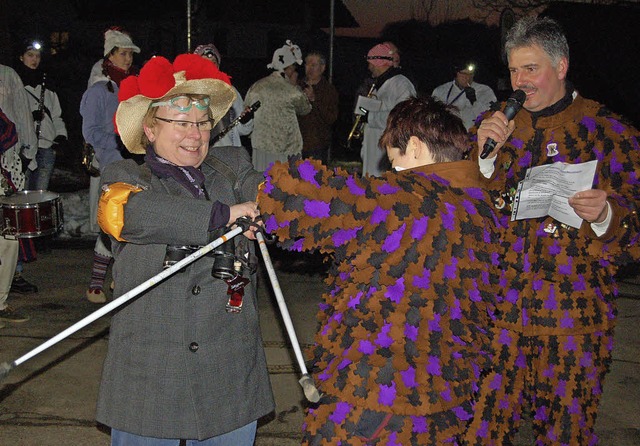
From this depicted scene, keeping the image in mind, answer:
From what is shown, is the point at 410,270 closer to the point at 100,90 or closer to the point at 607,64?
the point at 100,90

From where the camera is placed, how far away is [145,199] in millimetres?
2754

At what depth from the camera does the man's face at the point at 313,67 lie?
10.5 meters

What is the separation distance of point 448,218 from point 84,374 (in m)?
3.68

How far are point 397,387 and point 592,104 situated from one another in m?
1.78

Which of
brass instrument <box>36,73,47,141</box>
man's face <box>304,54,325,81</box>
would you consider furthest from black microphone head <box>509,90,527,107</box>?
man's face <box>304,54,325,81</box>

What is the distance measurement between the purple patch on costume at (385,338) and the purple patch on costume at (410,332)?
0.18 feet

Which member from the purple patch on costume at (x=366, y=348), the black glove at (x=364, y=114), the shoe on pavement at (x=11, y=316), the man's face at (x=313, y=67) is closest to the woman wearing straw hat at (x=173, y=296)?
the purple patch on costume at (x=366, y=348)

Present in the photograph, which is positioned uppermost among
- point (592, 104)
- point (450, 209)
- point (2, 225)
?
point (592, 104)

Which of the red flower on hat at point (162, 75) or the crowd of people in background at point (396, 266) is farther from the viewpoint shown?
the red flower on hat at point (162, 75)

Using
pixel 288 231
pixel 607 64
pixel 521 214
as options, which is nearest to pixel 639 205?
Result: pixel 521 214

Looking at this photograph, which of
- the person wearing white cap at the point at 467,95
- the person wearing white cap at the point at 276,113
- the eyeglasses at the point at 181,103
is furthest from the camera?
the person wearing white cap at the point at 467,95

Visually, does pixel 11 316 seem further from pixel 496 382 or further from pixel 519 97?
pixel 519 97

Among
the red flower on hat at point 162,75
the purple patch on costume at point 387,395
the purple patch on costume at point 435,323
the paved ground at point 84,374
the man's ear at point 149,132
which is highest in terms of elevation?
the red flower on hat at point 162,75

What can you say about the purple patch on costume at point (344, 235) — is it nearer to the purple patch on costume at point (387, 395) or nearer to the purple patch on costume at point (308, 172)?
the purple patch on costume at point (308, 172)
